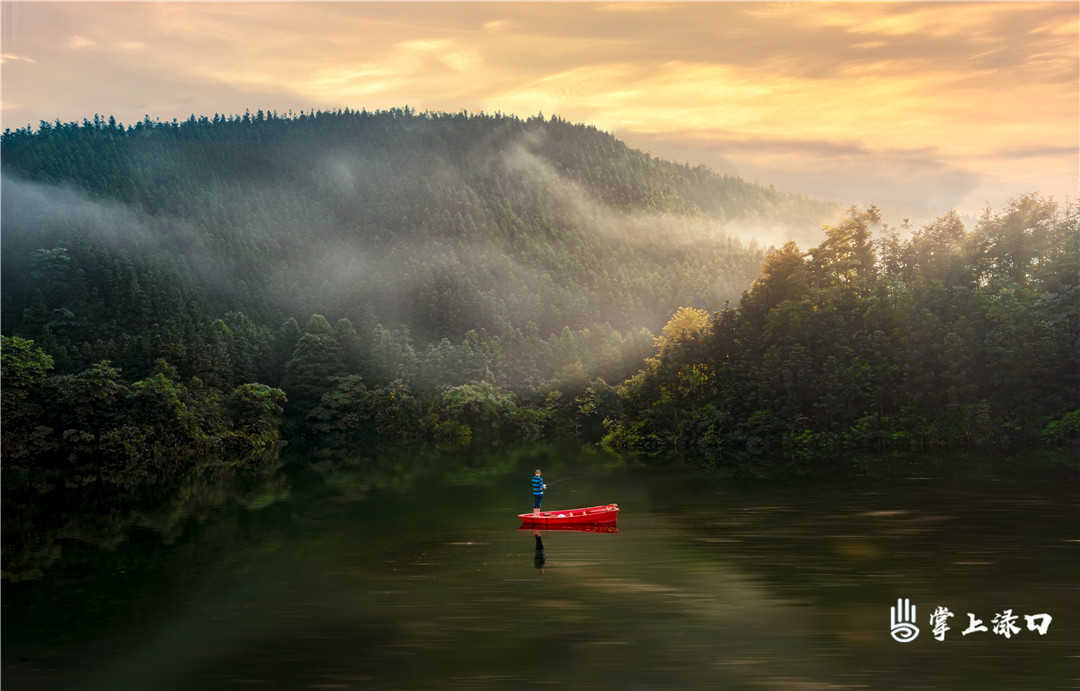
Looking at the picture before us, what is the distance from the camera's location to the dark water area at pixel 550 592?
22.2m

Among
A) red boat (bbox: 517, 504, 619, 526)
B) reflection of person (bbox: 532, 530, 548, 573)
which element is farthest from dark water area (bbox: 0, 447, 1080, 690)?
red boat (bbox: 517, 504, 619, 526)

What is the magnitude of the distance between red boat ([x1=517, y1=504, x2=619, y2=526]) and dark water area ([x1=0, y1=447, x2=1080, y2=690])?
2.88 ft

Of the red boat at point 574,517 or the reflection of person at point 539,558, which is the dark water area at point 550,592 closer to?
the reflection of person at point 539,558

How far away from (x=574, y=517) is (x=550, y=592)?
12.6 m

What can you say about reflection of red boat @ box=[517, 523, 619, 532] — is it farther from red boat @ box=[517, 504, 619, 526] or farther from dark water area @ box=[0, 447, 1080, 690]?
dark water area @ box=[0, 447, 1080, 690]

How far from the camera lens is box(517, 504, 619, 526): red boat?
4203 cm

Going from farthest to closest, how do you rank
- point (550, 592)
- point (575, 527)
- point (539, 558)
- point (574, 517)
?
point (575, 527) → point (574, 517) → point (539, 558) → point (550, 592)

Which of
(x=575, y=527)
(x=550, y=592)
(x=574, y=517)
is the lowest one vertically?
(x=575, y=527)

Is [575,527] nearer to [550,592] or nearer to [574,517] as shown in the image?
[574,517]

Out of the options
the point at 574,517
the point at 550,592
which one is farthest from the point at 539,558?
the point at 574,517

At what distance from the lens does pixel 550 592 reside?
29.5 meters

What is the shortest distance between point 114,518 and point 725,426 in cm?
6216

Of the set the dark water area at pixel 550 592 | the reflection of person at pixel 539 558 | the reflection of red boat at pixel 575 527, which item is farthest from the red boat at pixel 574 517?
the reflection of person at pixel 539 558

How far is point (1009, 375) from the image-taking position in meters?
86.8
